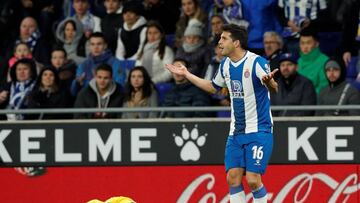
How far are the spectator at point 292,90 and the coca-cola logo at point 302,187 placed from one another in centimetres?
77

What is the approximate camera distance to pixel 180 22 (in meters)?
16.0

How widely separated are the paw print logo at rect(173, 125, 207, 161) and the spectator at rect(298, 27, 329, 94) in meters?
1.76

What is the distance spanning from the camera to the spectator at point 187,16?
1585cm

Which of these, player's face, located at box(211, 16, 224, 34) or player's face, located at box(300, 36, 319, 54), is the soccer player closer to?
player's face, located at box(300, 36, 319, 54)

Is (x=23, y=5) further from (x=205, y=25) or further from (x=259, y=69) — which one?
(x=259, y=69)

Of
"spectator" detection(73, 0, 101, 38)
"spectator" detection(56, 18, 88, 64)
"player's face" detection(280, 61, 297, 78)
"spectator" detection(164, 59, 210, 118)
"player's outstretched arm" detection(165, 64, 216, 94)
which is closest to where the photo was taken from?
"player's outstretched arm" detection(165, 64, 216, 94)

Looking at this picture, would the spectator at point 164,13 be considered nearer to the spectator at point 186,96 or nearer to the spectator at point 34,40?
the spectator at point 34,40

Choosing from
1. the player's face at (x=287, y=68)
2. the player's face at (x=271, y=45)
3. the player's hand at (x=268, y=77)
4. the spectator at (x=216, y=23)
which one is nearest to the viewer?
the player's hand at (x=268, y=77)

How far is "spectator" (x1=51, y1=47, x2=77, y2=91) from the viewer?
15883 mm

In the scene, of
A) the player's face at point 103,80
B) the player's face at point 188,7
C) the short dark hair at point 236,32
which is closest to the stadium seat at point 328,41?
the player's face at point 188,7

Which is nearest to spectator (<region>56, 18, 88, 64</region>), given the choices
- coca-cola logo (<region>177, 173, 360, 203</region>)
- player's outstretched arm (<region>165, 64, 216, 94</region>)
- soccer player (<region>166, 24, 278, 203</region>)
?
coca-cola logo (<region>177, 173, 360, 203</region>)

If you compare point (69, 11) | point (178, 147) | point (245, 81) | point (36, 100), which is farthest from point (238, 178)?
point (69, 11)

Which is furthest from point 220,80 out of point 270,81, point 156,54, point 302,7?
point 302,7

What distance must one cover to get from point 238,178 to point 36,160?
118 inches
